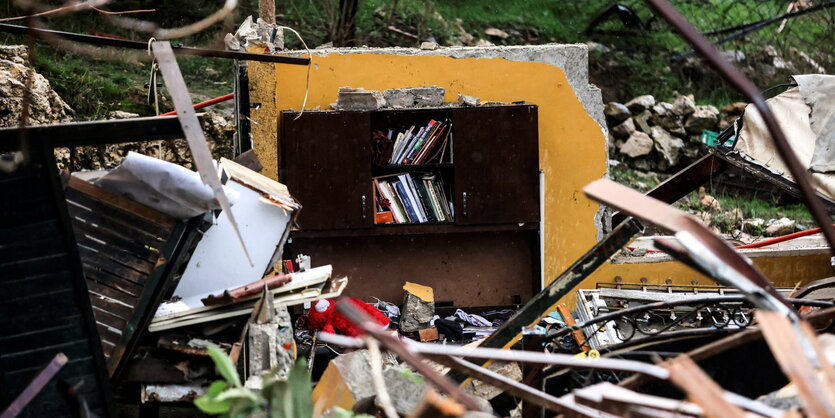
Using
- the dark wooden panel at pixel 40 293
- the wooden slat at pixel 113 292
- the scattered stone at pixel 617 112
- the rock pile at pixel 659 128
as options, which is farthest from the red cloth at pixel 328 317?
the scattered stone at pixel 617 112

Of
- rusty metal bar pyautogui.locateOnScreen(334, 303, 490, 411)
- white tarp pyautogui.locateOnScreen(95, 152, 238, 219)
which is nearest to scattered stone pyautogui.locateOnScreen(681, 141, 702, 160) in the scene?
white tarp pyautogui.locateOnScreen(95, 152, 238, 219)

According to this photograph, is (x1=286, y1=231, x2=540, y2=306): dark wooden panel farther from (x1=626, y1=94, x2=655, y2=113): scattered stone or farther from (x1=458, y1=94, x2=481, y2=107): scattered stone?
(x1=626, y1=94, x2=655, y2=113): scattered stone

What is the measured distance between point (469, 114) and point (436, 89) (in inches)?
15.6

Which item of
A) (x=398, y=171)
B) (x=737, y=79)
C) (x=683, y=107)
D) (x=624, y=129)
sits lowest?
(x=737, y=79)

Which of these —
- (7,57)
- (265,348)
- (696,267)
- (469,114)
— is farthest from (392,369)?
(7,57)

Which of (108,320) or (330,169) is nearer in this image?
(108,320)

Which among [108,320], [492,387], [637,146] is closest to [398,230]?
[492,387]

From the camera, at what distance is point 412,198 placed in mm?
8422

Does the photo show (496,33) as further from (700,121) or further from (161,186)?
(161,186)

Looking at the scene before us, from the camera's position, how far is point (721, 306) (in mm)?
5641

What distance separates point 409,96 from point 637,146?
5.57 meters

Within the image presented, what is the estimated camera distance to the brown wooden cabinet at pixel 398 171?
8195 millimetres

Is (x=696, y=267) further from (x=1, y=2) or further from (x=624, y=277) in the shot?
(x=1, y=2)

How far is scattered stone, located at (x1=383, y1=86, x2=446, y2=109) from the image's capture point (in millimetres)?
8242
